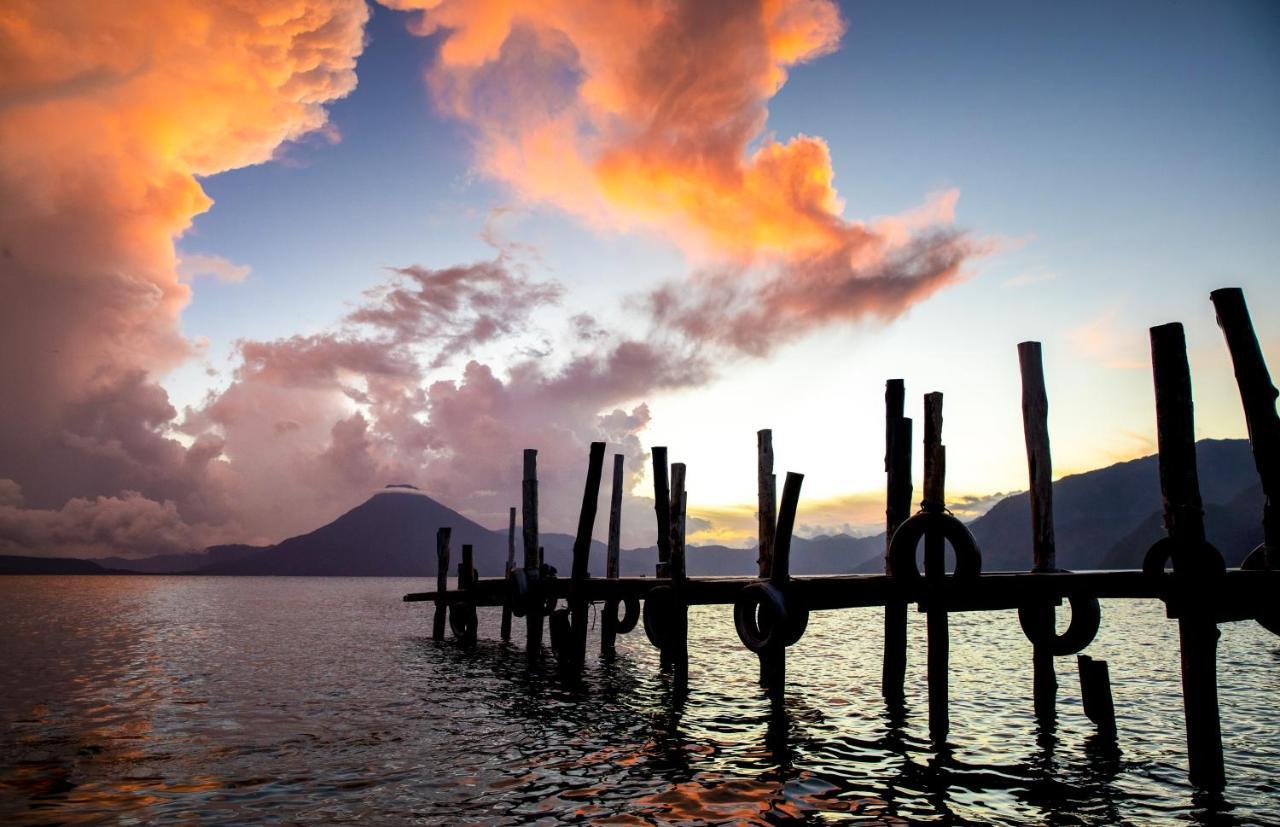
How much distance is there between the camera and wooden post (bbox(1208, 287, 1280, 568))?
9180 millimetres

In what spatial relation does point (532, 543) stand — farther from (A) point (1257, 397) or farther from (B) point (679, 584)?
(A) point (1257, 397)

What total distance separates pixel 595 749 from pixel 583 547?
963cm

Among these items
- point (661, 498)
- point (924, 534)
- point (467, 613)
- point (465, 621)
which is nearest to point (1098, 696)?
point (924, 534)

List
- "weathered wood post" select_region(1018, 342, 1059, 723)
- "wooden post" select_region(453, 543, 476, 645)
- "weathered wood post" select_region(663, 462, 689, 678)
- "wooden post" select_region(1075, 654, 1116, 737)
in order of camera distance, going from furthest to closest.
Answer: "wooden post" select_region(453, 543, 476, 645), "weathered wood post" select_region(663, 462, 689, 678), "weathered wood post" select_region(1018, 342, 1059, 723), "wooden post" select_region(1075, 654, 1116, 737)

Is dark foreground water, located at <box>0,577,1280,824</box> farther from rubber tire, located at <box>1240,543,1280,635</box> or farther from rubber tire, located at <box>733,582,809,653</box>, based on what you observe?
rubber tire, located at <box>1240,543,1280,635</box>

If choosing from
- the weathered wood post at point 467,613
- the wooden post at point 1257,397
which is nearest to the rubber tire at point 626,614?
the weathered wood post at point 467,613

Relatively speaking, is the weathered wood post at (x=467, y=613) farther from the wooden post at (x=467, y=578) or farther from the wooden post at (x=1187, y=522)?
the wooden post at (x=1187, y=522)

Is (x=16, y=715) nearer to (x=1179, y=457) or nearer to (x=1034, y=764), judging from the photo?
(x=1034, y=764)

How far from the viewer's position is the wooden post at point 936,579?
11789mm

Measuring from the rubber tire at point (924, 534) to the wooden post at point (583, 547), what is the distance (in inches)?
370

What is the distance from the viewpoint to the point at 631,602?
22469mm

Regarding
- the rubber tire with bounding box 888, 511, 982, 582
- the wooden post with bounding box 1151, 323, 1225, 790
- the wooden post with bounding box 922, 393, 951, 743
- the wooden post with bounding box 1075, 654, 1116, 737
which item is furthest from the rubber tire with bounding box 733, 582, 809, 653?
the wooden post with bounding box 1151, 323, 1225, 790

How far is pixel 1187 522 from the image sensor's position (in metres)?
9.28

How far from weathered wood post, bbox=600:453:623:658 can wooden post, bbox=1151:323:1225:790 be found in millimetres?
15605
